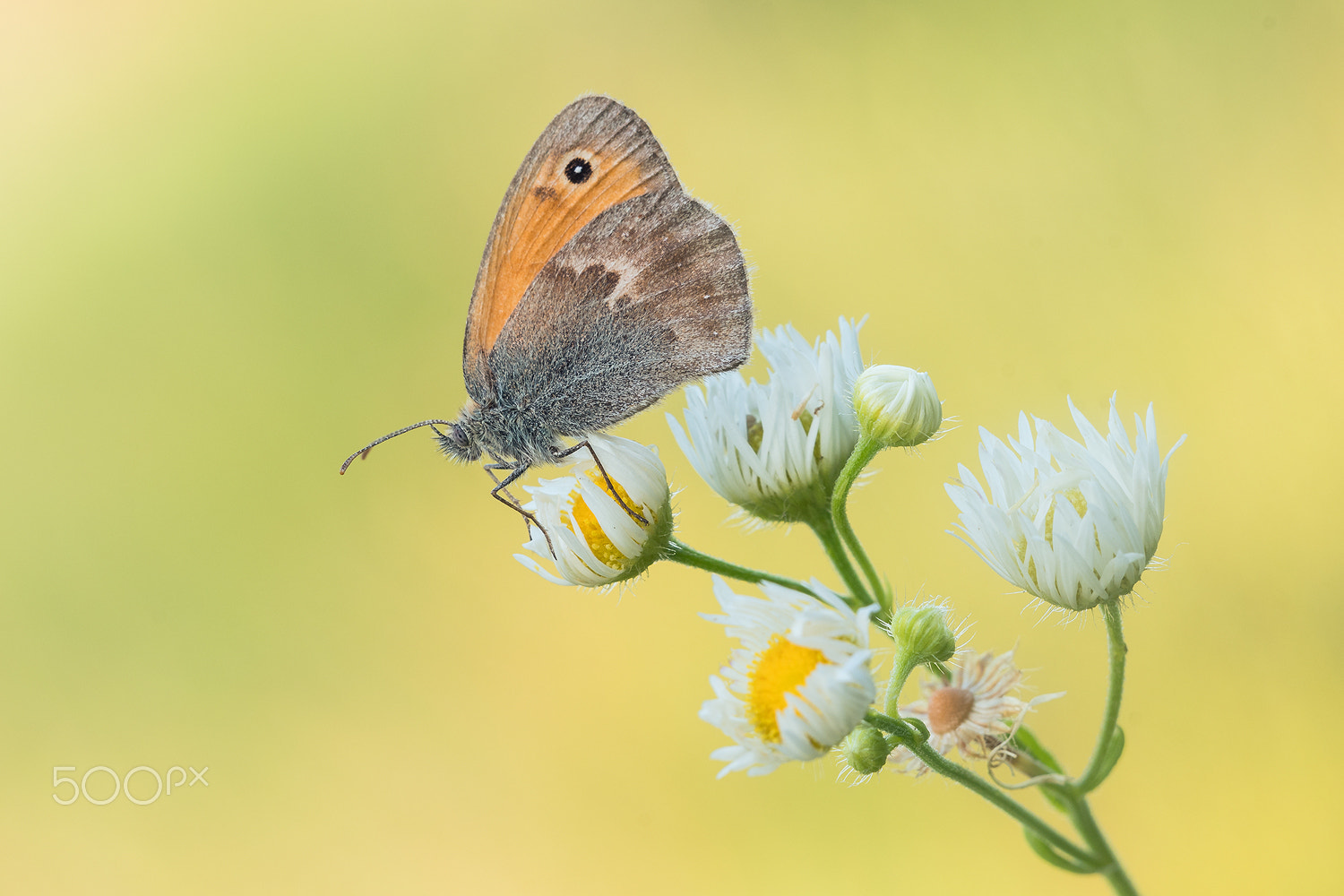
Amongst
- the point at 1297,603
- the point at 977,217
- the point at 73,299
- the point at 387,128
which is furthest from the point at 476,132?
the point at 1297,603

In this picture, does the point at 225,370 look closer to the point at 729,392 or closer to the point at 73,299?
the point at 73,299

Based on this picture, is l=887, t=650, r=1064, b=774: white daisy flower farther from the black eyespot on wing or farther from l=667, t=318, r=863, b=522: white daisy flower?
the black eyespot on wing

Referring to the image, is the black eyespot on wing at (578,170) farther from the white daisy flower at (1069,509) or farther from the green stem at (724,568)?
the white daisy flower at (1069,509)

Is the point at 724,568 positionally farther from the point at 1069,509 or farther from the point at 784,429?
the point at 1069,509

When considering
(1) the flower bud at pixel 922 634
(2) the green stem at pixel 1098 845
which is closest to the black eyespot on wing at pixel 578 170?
(1) the flower bud at pixel 922 634
